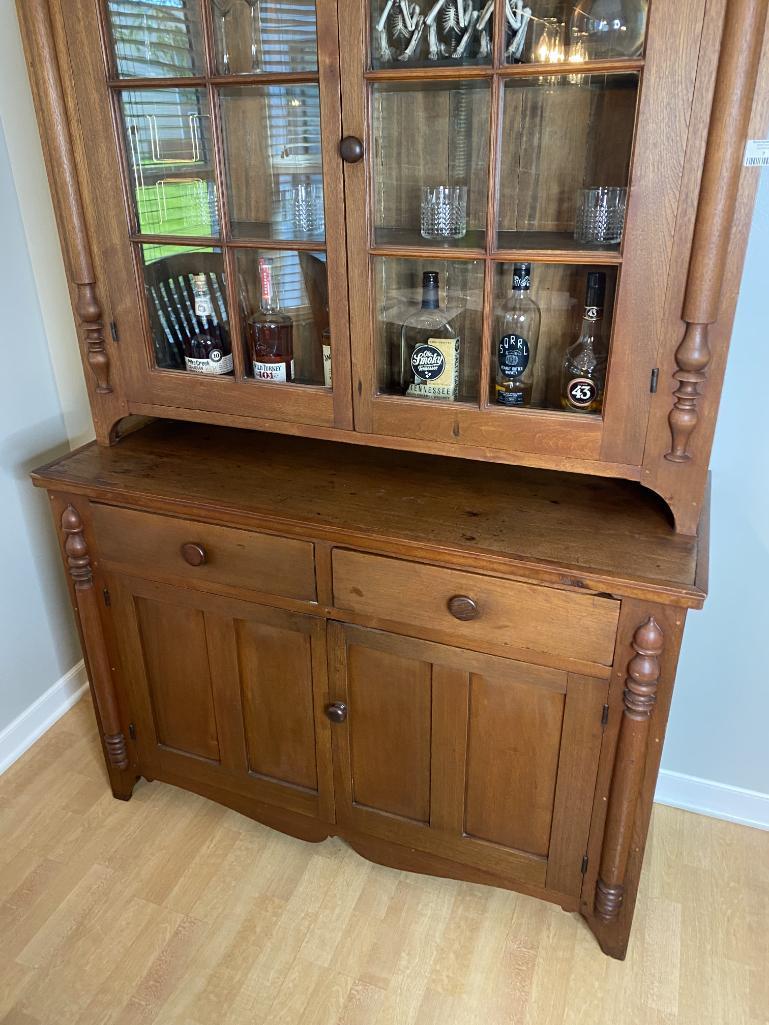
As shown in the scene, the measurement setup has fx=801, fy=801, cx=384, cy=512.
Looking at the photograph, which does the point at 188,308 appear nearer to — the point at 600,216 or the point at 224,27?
the point at 224,27

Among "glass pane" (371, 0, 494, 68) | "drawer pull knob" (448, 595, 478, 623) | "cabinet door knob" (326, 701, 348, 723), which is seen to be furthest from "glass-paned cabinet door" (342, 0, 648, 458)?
"cabinet door knob" (326, 701, 348, 723)

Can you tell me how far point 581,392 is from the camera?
48.4 inches

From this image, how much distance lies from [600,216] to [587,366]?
0.22m

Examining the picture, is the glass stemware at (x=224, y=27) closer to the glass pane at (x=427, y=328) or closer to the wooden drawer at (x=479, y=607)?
the glass pane at (x=427, y=328)

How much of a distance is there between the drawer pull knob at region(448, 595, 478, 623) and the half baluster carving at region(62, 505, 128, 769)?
0.73 m

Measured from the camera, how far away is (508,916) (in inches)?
60.6

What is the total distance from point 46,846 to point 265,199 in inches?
54.1

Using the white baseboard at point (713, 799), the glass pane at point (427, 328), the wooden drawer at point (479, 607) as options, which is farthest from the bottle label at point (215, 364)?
the white baseboard at point (713, 799)

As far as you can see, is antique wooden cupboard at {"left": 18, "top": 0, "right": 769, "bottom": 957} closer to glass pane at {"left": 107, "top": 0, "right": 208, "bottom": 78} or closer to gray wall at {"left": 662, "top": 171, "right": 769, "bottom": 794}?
glass pane at {"left": 107, "top": 0, "right": 208, "bottom": 78}

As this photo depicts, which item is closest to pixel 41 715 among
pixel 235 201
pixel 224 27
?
pixel 235 201

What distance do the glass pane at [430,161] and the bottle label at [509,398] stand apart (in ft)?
0.75

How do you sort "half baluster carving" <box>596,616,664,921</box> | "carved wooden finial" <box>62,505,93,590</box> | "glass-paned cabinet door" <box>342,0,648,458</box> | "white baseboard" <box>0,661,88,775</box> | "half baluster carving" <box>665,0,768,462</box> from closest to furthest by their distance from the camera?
1. "half baluster carving" <box>665,0,768,462</box>
2. "glass-paned cabinet door" <box>342,0,648,458</box>
3. "half baluster carving" <box>596,616,664,921</box>
4. "carved wooden finial" <box>62,505,93,590</box>
5. "white baseboard" <box>0,661,88,775</box>

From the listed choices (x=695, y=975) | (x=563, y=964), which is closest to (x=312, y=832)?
(x=563, y=964)

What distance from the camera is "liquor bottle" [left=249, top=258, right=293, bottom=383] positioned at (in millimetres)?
1392
